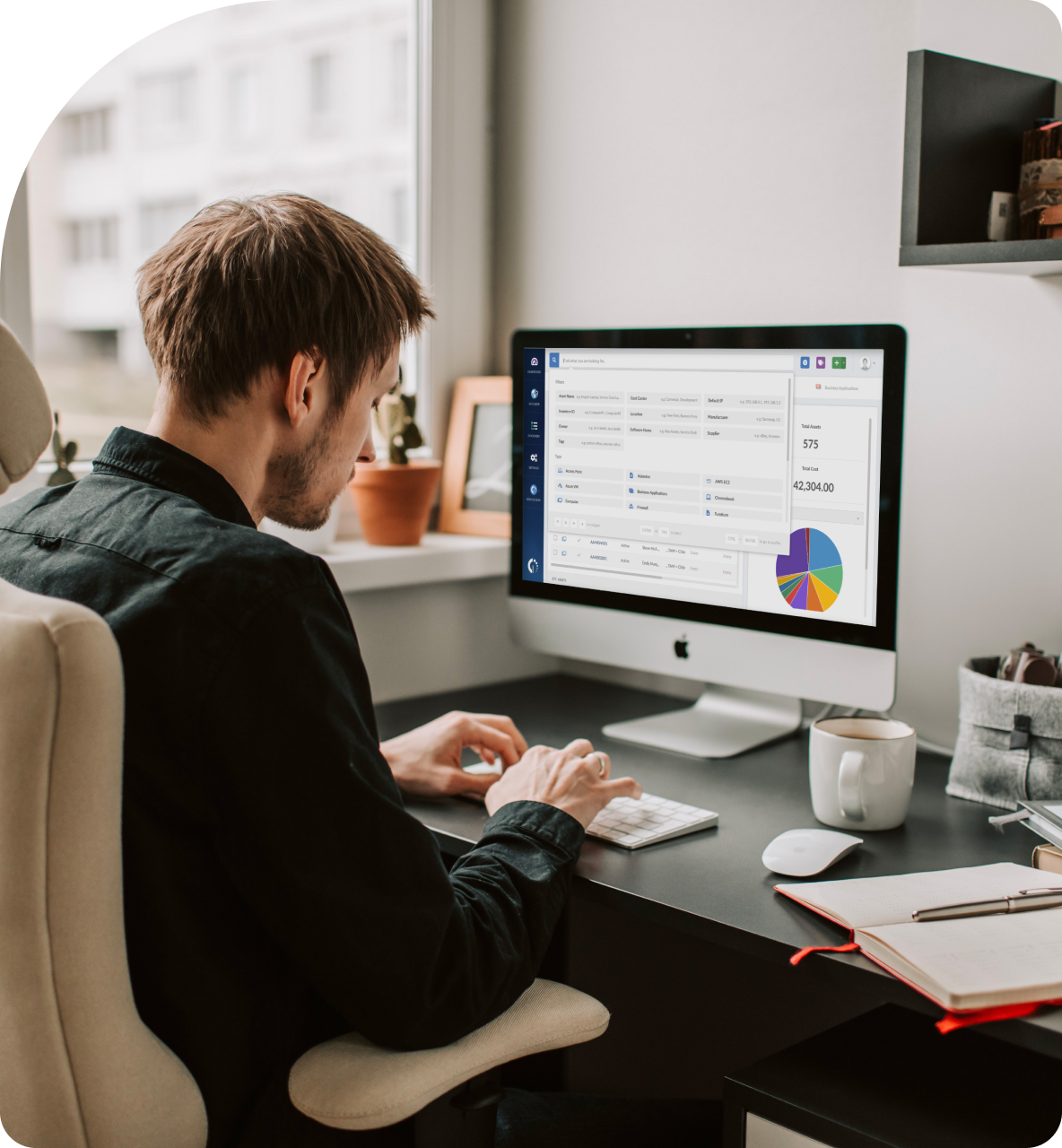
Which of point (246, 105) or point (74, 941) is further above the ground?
point (246, 105)

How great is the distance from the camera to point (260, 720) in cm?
81

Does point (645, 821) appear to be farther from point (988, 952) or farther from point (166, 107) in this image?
point (166, 107)

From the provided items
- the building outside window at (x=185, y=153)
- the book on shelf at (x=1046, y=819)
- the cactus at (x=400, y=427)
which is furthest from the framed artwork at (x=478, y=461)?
the book on shelf at (x=1046, y=819)

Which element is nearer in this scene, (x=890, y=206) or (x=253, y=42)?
(x=890, y=206)

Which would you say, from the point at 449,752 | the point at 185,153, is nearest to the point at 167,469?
the point at 449,752

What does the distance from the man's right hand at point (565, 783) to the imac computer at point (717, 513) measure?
31cm

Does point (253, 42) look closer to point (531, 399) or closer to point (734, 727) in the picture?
point (531, 399)

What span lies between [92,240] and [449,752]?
3.03 ft

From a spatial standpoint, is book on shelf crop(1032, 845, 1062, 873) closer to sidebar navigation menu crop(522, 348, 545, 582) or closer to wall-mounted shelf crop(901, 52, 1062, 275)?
wall-mounted shelf crop(901, 52, 1062, 275)

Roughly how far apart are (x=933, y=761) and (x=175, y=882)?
0.99m

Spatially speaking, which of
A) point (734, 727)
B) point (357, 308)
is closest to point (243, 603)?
point (357, 308)

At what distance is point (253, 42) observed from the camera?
1.80m

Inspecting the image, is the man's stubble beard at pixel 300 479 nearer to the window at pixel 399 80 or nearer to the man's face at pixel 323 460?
the man's face at pixel 323 460

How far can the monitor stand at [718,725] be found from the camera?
1.50 meters
